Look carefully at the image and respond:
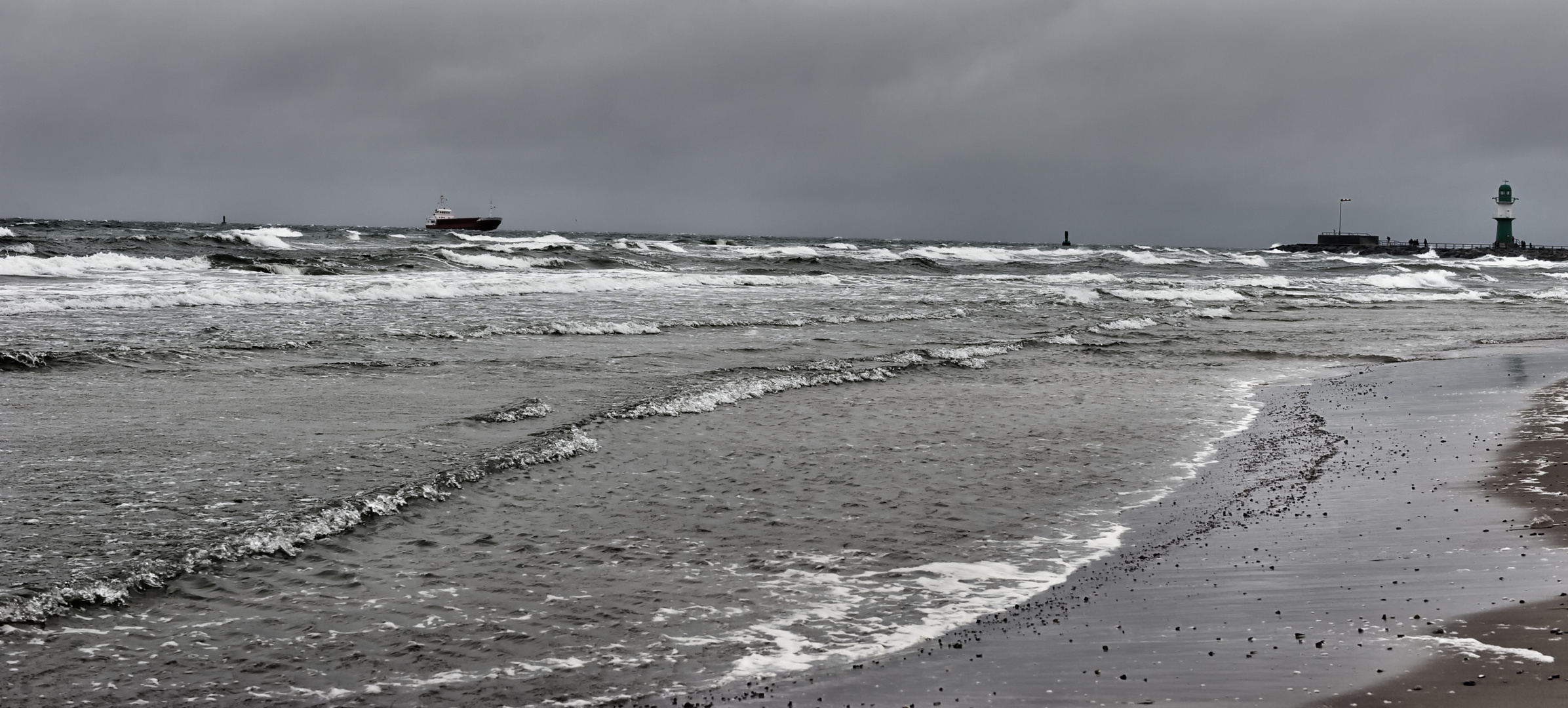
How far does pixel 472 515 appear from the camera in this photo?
6.16 metres

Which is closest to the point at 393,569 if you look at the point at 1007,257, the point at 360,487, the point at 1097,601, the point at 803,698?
the point at 360,487

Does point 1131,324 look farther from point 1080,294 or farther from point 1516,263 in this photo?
point 1516,263

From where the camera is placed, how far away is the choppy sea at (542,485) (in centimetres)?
419

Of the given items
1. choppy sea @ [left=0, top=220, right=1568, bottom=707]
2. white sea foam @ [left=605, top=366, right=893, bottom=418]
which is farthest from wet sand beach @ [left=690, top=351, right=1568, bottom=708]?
white sea foam @ [left=605, top=366, right=893, bottom=418]

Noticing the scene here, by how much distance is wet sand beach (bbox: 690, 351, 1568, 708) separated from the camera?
12.2ft

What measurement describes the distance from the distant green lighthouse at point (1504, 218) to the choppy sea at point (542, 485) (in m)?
96.4

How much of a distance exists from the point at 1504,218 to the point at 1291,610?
4517 inches

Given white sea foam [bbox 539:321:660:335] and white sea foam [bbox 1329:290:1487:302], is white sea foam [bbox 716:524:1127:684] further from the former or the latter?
white sea foam [bbox 1329:290:1487:302]

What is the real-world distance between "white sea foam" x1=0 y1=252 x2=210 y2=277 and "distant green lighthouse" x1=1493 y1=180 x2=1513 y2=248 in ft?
343

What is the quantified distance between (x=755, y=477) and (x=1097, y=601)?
9.72 feet

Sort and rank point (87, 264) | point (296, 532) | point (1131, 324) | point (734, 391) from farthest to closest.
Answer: point (87, 264) < point (1131, 324) < point (734, 391) < point (296, 532)

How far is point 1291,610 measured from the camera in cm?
458

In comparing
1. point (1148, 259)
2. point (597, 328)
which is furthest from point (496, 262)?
point (1148, 259)

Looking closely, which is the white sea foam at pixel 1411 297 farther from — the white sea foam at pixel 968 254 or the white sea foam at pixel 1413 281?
the white sea foam at pixel 968 254
